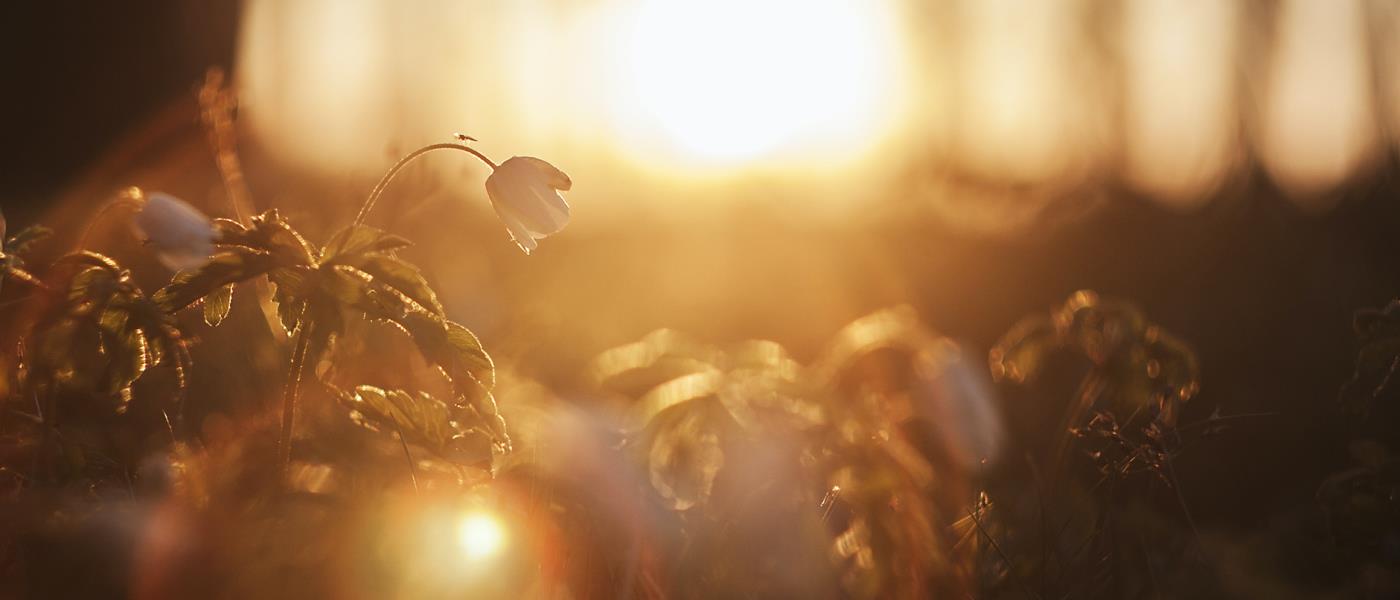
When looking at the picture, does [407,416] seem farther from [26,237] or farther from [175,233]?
[26,237]

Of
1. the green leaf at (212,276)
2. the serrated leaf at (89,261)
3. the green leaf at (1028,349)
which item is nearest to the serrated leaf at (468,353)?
the green leaf at (212,276)

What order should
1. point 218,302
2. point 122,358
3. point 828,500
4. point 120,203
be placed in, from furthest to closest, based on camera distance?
point 828,500 < point 120,203 < point 218,302 < point 122,358

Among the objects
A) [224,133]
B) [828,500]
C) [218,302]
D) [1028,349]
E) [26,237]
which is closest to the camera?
[218,302]

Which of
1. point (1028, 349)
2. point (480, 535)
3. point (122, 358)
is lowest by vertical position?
point (1028, 349)

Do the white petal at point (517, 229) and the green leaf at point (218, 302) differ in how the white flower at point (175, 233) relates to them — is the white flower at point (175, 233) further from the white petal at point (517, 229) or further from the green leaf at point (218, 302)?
the white petal at point (517, 229)

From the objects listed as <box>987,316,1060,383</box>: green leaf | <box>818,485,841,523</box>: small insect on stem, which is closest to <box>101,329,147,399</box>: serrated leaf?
<box>818,485,841,523</box>: small insect on stem

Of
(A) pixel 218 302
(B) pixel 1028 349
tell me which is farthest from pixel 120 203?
(B) pixel 1028 349
